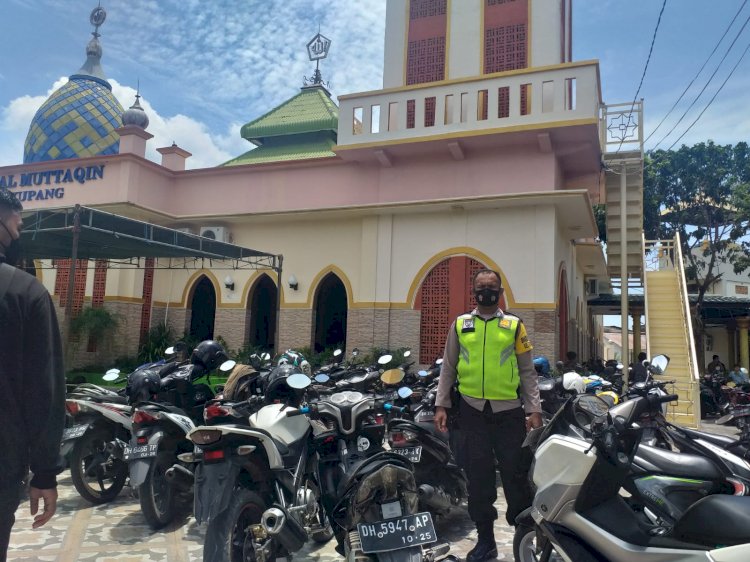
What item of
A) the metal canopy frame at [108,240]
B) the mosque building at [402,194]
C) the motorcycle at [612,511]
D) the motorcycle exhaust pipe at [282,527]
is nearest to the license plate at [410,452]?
the motorcycle exhaust pipe at [282,527]

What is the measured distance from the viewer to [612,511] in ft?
8.03

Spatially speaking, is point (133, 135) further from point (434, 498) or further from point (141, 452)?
point (434, 498)

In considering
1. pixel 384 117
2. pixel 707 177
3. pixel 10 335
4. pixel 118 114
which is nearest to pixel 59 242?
pixel 384 117

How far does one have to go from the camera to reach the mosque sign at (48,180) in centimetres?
1358

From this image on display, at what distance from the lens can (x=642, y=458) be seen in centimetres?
270

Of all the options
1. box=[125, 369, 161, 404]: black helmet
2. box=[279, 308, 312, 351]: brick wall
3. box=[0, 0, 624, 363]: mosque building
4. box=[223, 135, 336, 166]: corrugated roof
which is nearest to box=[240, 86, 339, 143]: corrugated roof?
box=[0, 0, 624, 363]: mosque building

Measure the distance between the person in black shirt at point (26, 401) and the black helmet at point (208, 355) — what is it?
3.33m

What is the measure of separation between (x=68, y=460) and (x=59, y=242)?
7001mm

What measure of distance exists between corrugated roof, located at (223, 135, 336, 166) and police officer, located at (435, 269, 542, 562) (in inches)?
447

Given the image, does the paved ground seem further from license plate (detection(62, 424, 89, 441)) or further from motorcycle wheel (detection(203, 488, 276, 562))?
motorcycle wheel (detection(203, 488, 276, 562))

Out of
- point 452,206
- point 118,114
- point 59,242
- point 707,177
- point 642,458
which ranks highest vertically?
point 118,114

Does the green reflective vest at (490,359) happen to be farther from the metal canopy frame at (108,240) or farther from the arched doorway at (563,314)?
the arched doorway at (563,314)

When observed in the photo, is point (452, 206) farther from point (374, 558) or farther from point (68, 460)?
point (374, 558)

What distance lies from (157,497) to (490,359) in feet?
9.09
